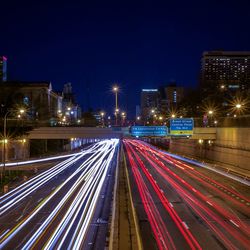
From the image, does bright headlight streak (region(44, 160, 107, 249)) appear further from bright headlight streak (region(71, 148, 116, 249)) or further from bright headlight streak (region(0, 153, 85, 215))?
bright headlight streak (region(0, 153, 85, 215))

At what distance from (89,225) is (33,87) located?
11929cm

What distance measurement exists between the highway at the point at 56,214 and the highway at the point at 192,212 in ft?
8.54

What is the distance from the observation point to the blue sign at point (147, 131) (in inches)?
2481

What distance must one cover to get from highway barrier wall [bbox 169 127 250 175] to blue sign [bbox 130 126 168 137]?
6.86m

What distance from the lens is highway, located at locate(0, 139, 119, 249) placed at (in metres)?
23.5

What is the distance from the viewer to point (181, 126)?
210ft

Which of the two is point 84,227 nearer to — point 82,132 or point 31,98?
point 82,132

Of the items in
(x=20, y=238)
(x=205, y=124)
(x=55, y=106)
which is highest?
(x=55, y=106)

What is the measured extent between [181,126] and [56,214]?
34790 millimetres

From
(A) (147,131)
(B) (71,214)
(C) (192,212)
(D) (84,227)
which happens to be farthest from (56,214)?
(A) (147,131)

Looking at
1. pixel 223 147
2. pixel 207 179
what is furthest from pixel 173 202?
pixel 223 147

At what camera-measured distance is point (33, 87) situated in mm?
143000

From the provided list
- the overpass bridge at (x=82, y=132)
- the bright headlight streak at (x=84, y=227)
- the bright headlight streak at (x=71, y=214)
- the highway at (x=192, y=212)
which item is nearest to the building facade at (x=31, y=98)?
the overpass bridge at (x=82, y=132)

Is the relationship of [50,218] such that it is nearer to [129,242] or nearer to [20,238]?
[20,238]
